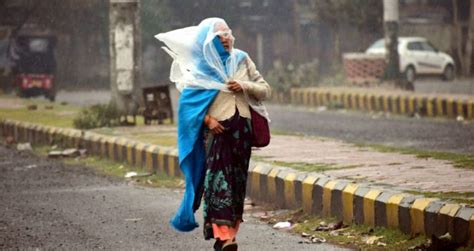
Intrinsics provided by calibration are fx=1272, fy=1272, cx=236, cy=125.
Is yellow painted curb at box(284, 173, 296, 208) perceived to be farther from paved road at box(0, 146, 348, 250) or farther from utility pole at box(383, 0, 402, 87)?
utility pole at box(383, 0, 402, 87)

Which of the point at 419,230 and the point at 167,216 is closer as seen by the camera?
the point at 419,230

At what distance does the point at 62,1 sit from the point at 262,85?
1021 inches

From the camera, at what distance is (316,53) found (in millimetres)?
40781

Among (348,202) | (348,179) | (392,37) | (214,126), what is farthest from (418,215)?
(392,37)

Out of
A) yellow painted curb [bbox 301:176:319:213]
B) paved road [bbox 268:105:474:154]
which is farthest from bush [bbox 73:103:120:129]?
yellow painted curb [bbox 301:176:319:213]

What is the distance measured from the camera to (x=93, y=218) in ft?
31.9

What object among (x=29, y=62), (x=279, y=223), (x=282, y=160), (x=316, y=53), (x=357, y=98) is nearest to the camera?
(x=279, y=223)

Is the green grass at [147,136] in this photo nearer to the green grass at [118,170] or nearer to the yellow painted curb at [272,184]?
the green grass at [118,170]

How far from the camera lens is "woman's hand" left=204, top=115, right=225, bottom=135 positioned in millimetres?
7785

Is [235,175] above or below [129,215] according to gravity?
above

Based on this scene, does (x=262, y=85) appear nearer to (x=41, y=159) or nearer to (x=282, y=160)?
(x=282, y=160)

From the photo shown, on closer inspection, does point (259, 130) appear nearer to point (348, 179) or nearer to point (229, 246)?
point (229, 246)

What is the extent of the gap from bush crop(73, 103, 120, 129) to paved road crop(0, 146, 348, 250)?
10.4 feet

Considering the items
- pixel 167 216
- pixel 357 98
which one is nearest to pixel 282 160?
pixel 167 216
